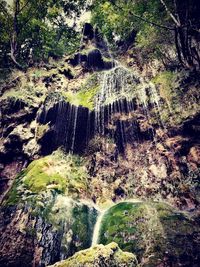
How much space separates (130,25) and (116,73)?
5.49 meters

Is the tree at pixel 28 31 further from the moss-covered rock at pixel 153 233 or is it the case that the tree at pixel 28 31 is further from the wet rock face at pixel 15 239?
the moss-covered rock at pixel 153 233

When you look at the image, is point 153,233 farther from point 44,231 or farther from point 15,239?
point 15,239

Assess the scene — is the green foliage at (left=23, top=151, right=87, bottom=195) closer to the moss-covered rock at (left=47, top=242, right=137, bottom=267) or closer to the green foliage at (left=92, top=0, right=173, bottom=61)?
the moss-covered rock at (left=47, top=242, right=137, bottom=267)

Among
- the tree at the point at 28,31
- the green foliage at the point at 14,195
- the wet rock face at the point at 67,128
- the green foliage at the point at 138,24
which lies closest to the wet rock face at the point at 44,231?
the green foliage at the point at 14,195

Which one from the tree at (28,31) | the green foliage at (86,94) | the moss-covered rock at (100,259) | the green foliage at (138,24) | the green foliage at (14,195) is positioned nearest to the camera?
the moss-covered rock at (100,259)

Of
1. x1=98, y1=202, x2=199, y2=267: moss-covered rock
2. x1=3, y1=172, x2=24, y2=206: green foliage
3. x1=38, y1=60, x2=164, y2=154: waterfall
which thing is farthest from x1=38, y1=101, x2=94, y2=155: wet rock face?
x1=98, y1=202, x2=199, y2=267: moss-covered rock

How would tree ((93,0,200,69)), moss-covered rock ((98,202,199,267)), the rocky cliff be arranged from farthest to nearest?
tree ((93,0,200,69))
the rocky cliff
moss-covered rock ((98,202,199,267))

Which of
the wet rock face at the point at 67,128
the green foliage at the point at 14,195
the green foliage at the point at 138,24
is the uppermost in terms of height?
the green foliage at the point at 138,24

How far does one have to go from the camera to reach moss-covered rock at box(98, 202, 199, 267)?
29.3ft

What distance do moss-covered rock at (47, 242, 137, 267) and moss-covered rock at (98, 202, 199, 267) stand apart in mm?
1906

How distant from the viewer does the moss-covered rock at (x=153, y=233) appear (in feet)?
29.3

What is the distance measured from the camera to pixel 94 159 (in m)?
14.6

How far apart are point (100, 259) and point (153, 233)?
3.51 meters

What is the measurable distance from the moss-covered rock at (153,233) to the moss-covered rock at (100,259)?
1.91 m
